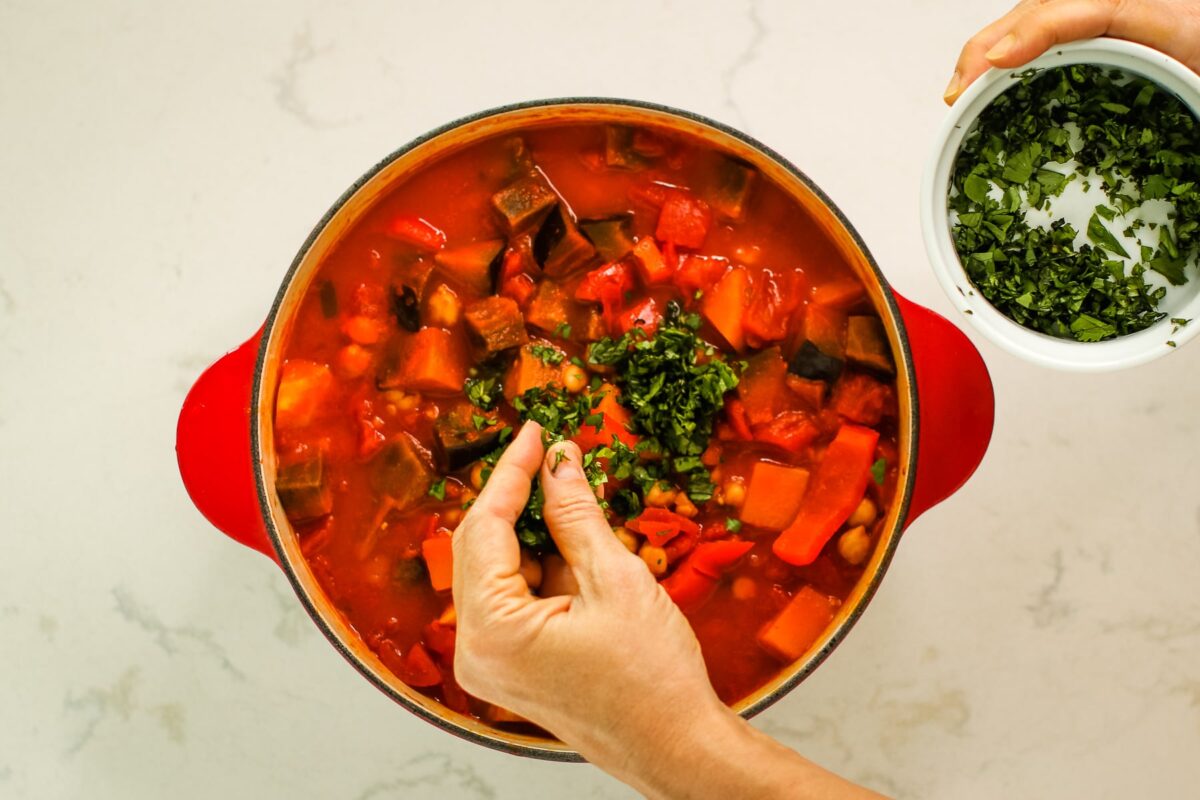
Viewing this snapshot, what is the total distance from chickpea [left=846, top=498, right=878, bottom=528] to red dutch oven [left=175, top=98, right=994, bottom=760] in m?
0.09

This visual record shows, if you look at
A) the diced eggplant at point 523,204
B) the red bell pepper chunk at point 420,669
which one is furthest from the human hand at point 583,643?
the diced eggplant at point 523,204

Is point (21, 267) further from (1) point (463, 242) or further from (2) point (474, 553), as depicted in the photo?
(2) point (474, 553)

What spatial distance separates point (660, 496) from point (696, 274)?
0.52 metres

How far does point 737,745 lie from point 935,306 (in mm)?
1398

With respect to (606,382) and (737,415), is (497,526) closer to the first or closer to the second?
(606,382)

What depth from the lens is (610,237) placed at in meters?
2.45

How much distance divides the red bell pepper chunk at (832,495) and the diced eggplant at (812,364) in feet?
0.45

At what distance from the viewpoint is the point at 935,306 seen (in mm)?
2783

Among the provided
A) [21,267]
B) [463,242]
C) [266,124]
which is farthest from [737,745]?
[21,267]

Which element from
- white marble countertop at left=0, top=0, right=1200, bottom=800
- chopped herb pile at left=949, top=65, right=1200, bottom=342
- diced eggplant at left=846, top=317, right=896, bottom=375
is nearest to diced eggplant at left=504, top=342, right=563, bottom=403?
diced eggplant at left=846, top=317, right=896, bottom=375

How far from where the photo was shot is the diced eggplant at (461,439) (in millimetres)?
2414

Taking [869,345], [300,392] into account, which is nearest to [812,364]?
[869,345]

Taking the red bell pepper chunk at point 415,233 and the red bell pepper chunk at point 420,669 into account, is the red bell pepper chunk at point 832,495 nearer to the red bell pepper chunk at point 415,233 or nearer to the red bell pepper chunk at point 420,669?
the red bell pepper chunk at point 420,669

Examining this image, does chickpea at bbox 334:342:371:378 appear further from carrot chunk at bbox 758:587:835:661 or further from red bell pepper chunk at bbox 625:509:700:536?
carrot chunk at bbox 758:587:835:661
